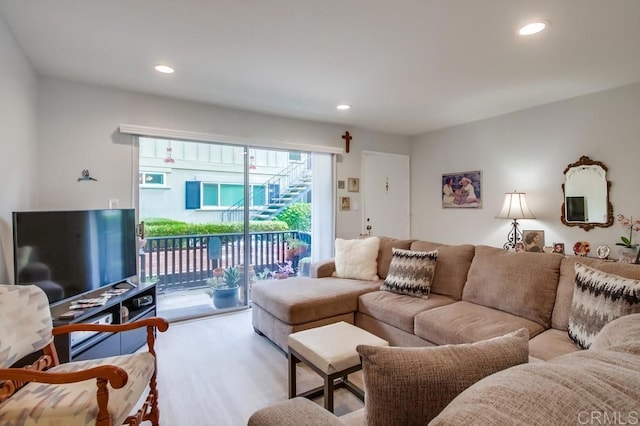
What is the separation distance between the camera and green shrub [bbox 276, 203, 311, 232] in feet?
14.8

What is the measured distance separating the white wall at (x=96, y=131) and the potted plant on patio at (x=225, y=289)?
130cm

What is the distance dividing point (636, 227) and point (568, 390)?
3594 mm

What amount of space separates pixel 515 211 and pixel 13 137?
475cm

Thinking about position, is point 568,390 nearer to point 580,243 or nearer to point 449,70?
point 449,70

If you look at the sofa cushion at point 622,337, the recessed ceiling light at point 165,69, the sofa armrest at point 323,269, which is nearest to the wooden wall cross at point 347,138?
the sofa armrest at point 323,269

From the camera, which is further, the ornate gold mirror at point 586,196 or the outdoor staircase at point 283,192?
the outdoor staircase at point 283,192

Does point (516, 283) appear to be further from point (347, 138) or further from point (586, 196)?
point (347, 138)

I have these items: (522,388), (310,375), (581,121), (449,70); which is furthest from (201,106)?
(581,121)

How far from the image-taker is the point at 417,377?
0.74 meters

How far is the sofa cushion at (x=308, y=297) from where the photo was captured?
104 inches

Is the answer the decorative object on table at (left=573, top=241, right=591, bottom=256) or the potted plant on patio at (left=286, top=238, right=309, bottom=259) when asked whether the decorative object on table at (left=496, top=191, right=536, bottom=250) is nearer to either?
the decorative object on table at (left=573, top=241, right=591, bottom=256)

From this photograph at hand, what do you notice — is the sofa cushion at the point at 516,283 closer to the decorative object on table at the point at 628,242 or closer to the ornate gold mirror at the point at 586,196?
the decorative object on table at the point at 628,242

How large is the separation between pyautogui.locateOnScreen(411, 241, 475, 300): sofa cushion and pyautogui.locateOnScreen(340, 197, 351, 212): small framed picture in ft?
6.23

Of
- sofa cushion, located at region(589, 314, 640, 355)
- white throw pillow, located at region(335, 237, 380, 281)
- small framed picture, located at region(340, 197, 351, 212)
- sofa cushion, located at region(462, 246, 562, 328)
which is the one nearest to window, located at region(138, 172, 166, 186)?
white throw pillow, located at region(335, 237, 380, 281)
